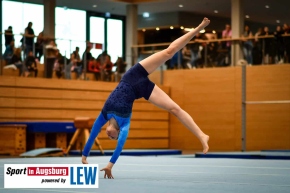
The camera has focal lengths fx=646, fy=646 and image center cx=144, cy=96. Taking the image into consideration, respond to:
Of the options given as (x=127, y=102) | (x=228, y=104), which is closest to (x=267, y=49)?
(x=228, y=104)

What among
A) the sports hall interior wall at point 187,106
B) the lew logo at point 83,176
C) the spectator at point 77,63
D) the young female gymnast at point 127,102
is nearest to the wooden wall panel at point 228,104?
the sports hall interior wall at point 187,106

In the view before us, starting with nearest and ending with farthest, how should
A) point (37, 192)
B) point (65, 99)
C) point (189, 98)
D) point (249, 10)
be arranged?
point (37, 192)
point (65, 99)
point (189, 98)
point (249, 10)

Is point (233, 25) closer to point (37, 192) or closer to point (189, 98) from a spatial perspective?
point (189, 98)

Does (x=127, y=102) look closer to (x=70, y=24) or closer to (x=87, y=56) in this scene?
(x=87, y=56)

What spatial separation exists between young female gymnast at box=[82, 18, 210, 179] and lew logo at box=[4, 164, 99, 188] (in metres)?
1.08

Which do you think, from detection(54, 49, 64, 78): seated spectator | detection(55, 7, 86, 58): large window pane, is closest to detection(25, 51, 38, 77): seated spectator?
detection(54, 49, 64, 78): seated spectator

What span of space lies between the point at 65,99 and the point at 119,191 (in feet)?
41.7

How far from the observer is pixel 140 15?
91.0 feet

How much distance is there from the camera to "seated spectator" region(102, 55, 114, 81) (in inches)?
756

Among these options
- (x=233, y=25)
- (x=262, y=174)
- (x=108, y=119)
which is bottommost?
(x=262, y=174)

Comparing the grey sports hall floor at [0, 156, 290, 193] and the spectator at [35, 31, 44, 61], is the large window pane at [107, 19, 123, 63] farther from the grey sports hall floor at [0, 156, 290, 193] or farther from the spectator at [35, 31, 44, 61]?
the grey sports hall floor at [0, 156, 290, 193]

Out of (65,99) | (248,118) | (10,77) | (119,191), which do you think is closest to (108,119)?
(119,191)

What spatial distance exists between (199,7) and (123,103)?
1863 cm

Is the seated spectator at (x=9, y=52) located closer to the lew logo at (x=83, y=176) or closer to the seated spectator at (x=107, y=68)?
the seated spectator at (x=107, y=68)
